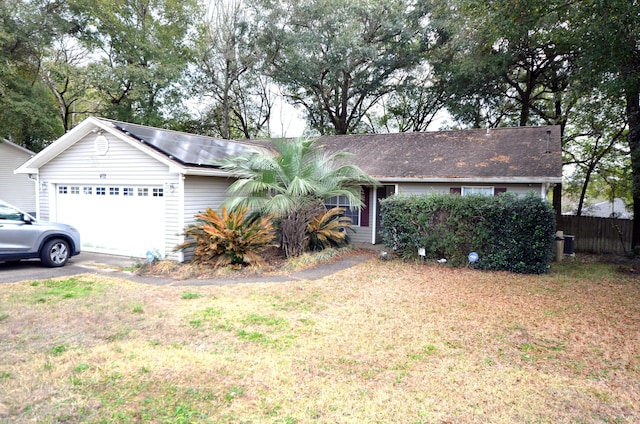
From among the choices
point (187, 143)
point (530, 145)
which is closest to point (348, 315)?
point (187, 143)

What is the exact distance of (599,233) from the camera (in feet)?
43.2

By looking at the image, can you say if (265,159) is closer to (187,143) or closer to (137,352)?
(187,143)

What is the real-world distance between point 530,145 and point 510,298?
719cm

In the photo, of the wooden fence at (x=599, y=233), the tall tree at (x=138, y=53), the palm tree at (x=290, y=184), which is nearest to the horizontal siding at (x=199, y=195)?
the palm tree at (x=290, y=184)

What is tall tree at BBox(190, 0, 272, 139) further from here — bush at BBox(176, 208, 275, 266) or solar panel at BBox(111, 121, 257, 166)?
bush at BBox(176, 208, 275, 266)

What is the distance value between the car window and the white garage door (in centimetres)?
243

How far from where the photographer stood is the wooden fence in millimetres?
12742

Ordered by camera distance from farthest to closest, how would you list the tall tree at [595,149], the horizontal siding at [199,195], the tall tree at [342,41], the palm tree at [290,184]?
the tall tree at [342,41], the tall tree at [595,149], the horizontal siding at [199,195], the palm tree at [290,184]

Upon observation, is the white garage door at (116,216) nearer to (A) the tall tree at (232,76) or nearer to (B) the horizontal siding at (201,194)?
(B) the horizontal siding at (201,194)

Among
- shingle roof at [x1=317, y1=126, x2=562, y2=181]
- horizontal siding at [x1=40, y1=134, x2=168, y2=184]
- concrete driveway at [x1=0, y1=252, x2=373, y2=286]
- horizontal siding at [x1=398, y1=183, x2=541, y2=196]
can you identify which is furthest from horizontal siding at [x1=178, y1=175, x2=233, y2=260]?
horizontal siding at [x1=398, y1=183, x2=541, y2=196]

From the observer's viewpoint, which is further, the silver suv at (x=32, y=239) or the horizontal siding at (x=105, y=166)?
the horizontal siding at (x=105, y=166)

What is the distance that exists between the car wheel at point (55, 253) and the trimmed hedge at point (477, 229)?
8.13 m

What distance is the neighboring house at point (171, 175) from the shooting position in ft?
32.3

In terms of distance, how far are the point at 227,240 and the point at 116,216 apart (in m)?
4.25
